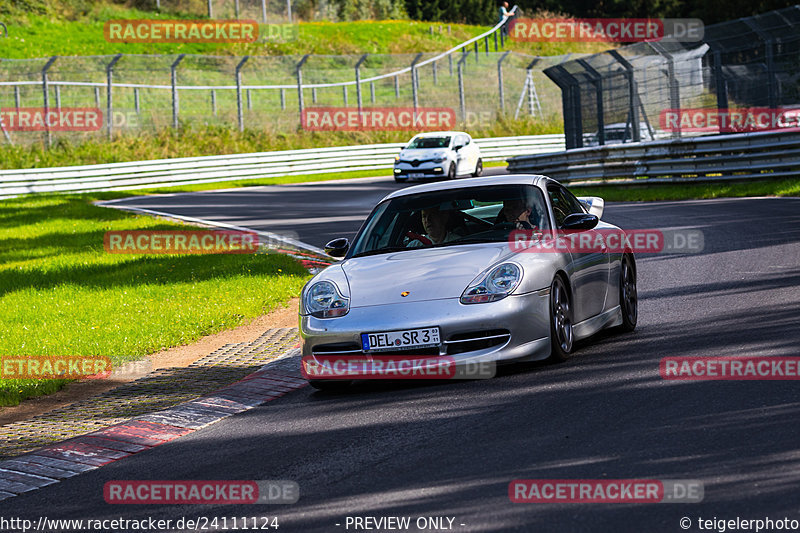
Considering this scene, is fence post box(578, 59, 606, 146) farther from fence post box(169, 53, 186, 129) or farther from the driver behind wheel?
the driver behind wheel

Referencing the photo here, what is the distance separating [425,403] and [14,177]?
28.0 meters

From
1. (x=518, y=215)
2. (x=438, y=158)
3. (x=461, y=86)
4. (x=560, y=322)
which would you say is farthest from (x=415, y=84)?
(x=560, y=322)

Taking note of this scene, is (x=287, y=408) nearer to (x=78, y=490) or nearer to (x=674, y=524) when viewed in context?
(x=78, y=490)

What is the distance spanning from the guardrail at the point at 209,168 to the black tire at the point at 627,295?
85.1 feet

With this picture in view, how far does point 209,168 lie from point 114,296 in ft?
78.9

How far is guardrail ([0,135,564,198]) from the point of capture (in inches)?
1299

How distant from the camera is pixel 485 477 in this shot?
16.7 feet

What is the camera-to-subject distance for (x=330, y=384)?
7637mm

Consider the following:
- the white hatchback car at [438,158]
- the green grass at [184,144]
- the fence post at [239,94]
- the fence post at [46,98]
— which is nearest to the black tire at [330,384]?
the white hatchback car at [438,158]

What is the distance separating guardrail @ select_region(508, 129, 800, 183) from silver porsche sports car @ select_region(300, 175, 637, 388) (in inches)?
512

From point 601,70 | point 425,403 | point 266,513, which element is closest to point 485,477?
point 266,513

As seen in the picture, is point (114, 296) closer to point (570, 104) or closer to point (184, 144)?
point (570, 104)

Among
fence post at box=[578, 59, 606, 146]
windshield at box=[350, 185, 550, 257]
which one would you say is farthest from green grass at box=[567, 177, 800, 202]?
windshield at box=[350, 185, 550, 257]

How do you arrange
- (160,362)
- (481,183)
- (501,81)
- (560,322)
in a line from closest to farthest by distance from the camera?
1. (560,322)
2. (481,183)
3. (160,362)
4. (501,81)
